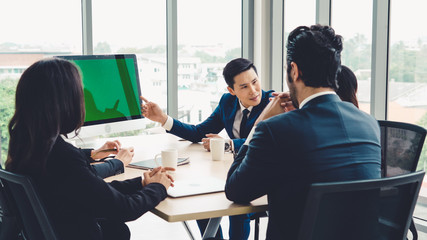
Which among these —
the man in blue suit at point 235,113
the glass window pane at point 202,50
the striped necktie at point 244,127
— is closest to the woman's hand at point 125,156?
the man in blue suit at point 235,113

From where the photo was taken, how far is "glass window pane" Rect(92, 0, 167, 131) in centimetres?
389

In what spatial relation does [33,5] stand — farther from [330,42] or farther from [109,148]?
[330,42]

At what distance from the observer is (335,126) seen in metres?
1.41

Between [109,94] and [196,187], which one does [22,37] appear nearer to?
[109,94]

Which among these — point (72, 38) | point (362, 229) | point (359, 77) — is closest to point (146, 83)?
point (72, 38)

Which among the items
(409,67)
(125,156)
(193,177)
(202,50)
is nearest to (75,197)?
(193,177)

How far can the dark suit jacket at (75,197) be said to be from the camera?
1.41 metres

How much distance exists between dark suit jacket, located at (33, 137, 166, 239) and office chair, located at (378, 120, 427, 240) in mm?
1096

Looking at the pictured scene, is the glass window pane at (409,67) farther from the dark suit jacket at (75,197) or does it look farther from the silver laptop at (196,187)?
the dark suit jacket at (75,197)

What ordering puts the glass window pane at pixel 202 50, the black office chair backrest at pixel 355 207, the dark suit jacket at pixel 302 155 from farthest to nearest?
the glass window pane at pixel 202 50 < the dark suit jacket at pixel 302 155 < the black office chair backrest at pixel 355 207

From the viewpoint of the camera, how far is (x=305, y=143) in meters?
1.37

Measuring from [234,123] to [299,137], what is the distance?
1.55m

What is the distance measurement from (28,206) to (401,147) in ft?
4.67

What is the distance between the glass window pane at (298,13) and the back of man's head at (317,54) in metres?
2.45
